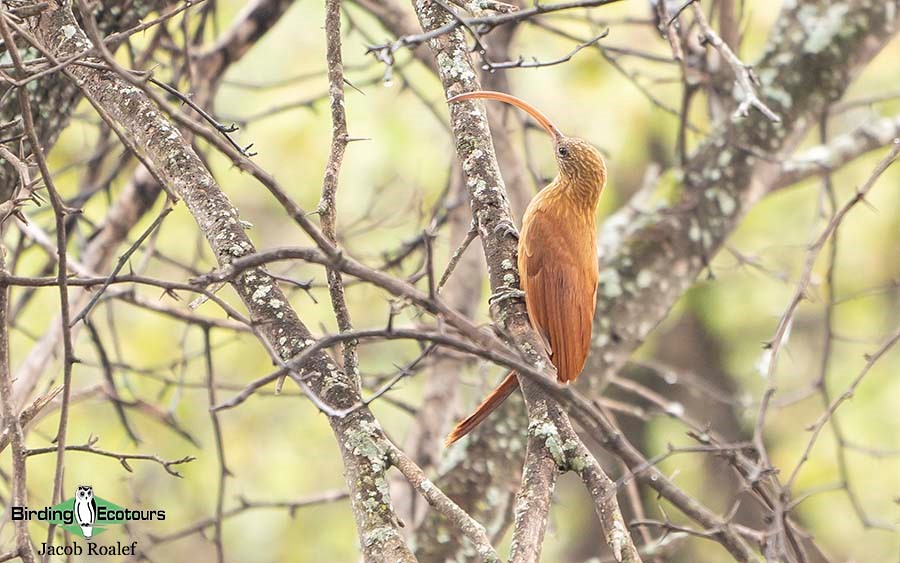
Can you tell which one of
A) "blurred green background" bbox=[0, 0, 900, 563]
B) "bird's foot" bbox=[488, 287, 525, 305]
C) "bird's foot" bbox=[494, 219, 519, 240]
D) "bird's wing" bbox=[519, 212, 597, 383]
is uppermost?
"blurred green background" bbox=[0, 0, 900, 563]

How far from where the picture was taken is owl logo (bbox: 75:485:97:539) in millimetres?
2551

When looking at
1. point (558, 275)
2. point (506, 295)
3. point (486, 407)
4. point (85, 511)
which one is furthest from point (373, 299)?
point (506, 295)

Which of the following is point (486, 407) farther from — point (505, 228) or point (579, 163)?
point (579, 163)

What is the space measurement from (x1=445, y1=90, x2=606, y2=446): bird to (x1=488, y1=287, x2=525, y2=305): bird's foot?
0.87 ft

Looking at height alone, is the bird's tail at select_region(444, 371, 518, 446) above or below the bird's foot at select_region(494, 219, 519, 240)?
below

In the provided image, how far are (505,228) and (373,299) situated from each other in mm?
5301

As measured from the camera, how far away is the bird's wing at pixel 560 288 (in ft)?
10.2

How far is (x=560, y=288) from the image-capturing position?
3.14 m

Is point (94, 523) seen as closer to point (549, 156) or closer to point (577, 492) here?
point (549, 156)

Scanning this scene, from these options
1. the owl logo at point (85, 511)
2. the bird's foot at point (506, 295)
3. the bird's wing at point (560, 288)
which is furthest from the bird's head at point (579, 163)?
the owl logo at point (85, 511)

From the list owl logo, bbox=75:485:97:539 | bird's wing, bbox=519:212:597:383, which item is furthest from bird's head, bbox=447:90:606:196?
owl logo, bbox=75:485:97:539

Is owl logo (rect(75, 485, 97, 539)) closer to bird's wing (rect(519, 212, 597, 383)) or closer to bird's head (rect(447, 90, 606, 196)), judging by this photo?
bird's wing (rect(519, 212, 597, 383))

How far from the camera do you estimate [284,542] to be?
801 centimetres

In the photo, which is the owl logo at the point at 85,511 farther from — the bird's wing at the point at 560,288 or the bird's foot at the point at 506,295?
the bird's wing at the point at 560,288
